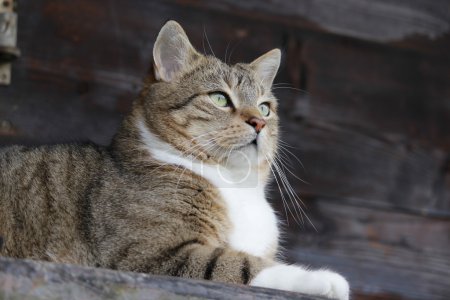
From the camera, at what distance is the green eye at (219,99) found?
10.9 feet

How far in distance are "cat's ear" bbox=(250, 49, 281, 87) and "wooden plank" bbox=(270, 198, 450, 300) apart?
635 millimetres

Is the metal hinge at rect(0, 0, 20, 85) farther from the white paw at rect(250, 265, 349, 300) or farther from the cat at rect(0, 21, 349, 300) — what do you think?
the white paw at rect(250, 265, 349, 300)

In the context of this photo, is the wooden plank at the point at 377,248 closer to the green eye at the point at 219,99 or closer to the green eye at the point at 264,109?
the green eye at the point at 264,109

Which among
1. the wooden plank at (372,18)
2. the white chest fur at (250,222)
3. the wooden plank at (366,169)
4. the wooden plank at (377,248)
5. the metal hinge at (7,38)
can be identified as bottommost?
the wooden plank at (377,248)

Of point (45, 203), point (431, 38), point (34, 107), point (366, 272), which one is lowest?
point (366, 272)

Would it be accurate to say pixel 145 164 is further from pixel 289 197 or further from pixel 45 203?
pixel 289 197

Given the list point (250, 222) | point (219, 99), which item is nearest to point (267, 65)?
point (219, 99)

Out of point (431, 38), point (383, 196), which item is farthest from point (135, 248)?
point (431, 38)

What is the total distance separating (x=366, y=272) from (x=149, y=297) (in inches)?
84.3

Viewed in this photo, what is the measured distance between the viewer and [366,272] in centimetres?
418

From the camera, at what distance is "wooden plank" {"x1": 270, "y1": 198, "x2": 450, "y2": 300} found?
4.10 metres

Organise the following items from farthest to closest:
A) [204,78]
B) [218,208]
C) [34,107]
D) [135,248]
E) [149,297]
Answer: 1. [34,107]
2. [204,78]
3. [218,208]
4. [135,248]
5. [149,297]

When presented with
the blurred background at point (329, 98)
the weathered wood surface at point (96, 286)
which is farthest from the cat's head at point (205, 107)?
the weathered wood surface at point (96, 286)

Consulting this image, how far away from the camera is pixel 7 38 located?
3533 millimetres
